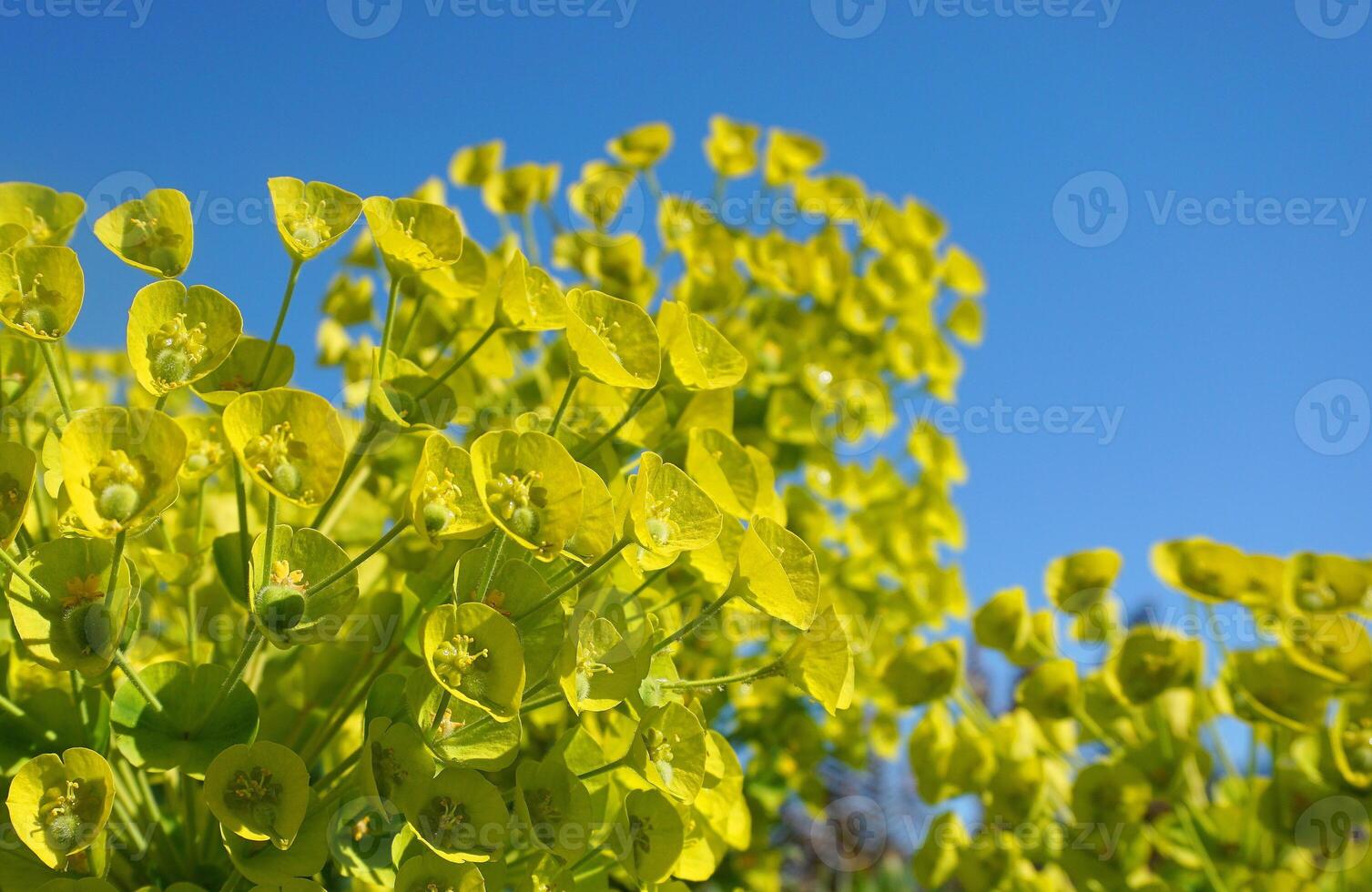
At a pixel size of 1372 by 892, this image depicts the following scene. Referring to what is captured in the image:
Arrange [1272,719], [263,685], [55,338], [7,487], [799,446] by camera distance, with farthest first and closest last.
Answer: [799,446] < [1272,719] < [263,685] < [55,338] < [7,487]

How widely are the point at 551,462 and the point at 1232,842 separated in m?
1.44

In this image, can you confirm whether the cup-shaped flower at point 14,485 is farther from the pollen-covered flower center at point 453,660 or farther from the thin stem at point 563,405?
the thin stem at point 563,405

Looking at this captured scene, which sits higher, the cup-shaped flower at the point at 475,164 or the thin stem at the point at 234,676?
the cup-shaped flower at the point at 475,164

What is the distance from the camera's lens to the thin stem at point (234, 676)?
0.97 meters

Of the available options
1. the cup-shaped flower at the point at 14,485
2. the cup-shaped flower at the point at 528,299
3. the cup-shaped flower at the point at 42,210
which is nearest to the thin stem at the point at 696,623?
the cup-shaped flower at the point at 528,299

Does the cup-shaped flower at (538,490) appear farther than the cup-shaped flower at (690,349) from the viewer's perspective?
No

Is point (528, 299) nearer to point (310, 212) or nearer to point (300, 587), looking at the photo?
point (310, 212)

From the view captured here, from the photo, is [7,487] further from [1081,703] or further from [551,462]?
[1081,703]

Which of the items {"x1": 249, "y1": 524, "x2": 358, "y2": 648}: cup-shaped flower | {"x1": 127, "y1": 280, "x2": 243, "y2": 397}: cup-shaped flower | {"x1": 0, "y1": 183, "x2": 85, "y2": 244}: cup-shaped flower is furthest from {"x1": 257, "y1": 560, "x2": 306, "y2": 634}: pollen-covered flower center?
{"x1": 0, "y1": 183, "x2": 85, "y2": 244}: cup-shaped flower

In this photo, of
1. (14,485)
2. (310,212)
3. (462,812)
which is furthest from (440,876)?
(310,212)

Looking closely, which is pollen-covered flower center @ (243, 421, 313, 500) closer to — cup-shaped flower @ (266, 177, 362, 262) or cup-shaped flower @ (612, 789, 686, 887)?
cup-shaped flower @ (266, 177, 362, 262)

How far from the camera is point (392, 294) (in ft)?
4.04

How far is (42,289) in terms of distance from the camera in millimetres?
1036

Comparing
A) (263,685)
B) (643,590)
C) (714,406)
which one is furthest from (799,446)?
(263,685)
